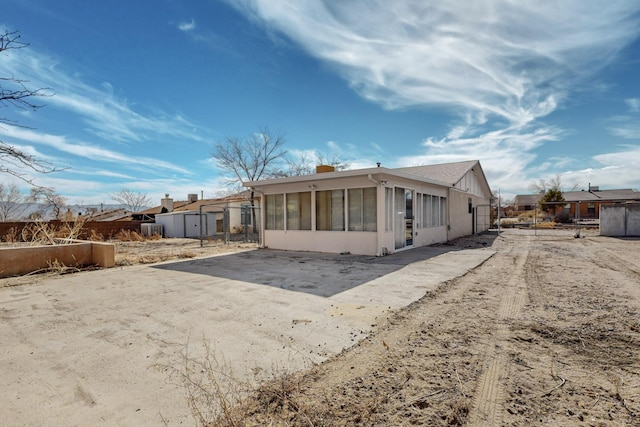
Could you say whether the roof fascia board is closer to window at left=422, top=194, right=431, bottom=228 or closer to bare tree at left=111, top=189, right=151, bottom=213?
window at left=422, top=194, right=431, bottom=228

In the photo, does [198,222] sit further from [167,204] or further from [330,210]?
[330,210]

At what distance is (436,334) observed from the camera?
338cm

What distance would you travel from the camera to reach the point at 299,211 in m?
11.0

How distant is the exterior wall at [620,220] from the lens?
1602cm

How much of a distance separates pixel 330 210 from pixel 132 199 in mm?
47536

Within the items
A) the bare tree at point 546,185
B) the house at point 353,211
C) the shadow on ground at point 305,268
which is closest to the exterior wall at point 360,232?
the house at point 353,211

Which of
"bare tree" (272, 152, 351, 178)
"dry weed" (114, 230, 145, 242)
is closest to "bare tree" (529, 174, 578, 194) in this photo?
"bare tree" (272, 152, 351, 178)

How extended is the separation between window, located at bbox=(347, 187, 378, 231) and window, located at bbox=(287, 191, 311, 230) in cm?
166

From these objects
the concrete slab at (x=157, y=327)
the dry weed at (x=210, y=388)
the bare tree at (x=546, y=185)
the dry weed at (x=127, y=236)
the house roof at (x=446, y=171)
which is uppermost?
the bare tree at (x=546, y=185)

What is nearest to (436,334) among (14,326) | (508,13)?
(14,326)

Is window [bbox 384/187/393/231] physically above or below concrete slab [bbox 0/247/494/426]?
above

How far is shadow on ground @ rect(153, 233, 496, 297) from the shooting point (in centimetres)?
598

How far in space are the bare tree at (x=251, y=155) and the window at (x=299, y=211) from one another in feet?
50.6

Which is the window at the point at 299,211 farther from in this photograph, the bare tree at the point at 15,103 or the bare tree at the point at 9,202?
the bare tree at the point at 9,202
